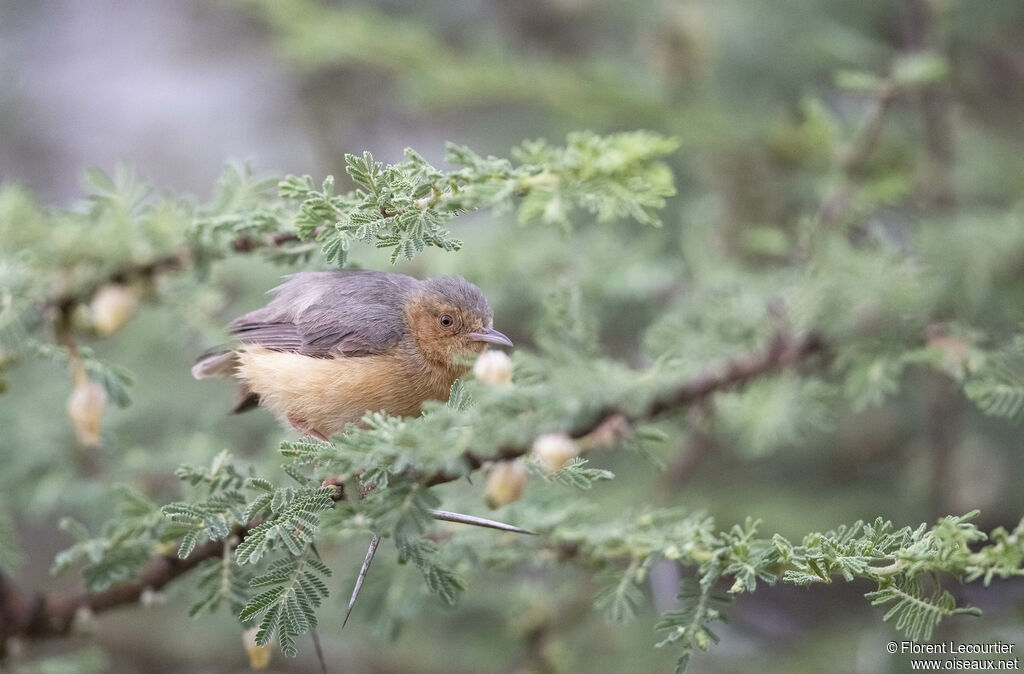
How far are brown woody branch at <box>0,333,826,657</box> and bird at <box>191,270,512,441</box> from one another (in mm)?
477

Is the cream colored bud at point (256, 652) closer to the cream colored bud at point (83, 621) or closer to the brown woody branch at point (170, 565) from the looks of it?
the brown woody branch at point (170, 565)

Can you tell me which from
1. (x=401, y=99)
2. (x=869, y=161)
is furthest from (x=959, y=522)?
(x=401, y=99)

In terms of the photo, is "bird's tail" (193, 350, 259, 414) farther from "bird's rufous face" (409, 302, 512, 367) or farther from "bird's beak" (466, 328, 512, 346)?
"bird's beak" (466, 328, 512, 346)

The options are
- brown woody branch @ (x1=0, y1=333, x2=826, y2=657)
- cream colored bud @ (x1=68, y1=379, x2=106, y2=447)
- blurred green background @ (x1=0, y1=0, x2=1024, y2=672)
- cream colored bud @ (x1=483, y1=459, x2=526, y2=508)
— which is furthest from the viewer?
blurred green background @ (x1=0, y1=0, x2=1024, y2=672)

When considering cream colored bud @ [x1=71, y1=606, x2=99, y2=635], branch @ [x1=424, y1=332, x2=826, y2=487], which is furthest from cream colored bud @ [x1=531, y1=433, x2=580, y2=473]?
cream colored bud @ [x1=71, y1=606, x2=99, y2=635]

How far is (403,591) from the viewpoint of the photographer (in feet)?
8.69

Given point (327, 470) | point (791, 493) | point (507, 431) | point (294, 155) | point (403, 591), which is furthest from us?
point (294, 155)

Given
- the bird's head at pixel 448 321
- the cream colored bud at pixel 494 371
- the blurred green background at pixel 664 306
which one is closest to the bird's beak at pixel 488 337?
the bird's head at pixel 448 321

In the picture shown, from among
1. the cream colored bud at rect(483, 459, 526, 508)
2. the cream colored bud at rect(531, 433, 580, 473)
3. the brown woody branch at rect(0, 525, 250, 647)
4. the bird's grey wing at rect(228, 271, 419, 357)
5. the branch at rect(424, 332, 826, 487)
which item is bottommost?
the brown woody branch at rect(0, 525, 250, 647)

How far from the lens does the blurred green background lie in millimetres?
3658

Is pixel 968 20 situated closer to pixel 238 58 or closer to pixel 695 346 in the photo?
pixel 695 346

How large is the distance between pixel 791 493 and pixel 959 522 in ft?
11.1

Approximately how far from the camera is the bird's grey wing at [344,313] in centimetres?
267

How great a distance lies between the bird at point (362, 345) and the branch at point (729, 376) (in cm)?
41
